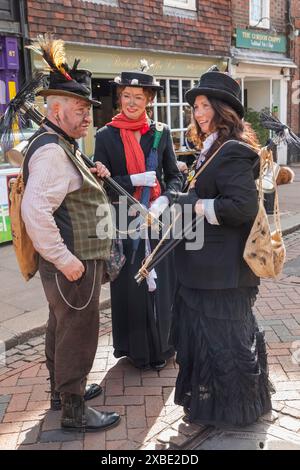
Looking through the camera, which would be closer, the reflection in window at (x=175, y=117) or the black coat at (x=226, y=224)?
the black coat at (x=226, y=224)

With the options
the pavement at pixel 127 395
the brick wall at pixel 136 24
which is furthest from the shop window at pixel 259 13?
the pavement at pixel 127 395

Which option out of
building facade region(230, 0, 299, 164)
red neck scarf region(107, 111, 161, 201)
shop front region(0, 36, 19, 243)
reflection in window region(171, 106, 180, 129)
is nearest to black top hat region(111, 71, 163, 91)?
red neck scarf region(107, 111, 161, 201)

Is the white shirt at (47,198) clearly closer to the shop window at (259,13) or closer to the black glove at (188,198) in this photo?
the black glove at (188,198)

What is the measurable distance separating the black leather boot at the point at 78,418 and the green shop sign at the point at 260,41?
1076 cm

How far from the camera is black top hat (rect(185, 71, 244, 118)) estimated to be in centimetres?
258

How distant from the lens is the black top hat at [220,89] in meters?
2.58

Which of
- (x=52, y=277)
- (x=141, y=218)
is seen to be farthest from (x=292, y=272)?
(x=52, y=277)

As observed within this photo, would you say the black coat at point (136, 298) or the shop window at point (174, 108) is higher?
the shop window at point (174, 108)

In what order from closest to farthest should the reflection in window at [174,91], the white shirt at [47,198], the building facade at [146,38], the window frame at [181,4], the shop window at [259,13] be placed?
1. the white shirt at [47,198]
2. the building facade at [146,38]
3. the window frame at [181,4]
4. the reflection in window at [174,91]
5. the shop window at [259,13]

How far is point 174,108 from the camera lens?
10.3 meters

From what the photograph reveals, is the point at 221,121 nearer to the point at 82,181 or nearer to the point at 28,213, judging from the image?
the point at 82,181

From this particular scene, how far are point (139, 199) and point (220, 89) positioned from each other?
1098 mm

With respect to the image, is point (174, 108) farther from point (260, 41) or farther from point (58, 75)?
point (58, 75)

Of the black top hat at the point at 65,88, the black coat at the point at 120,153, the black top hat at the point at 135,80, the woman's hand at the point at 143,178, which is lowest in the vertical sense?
the woman's hand at the point at 143,178
